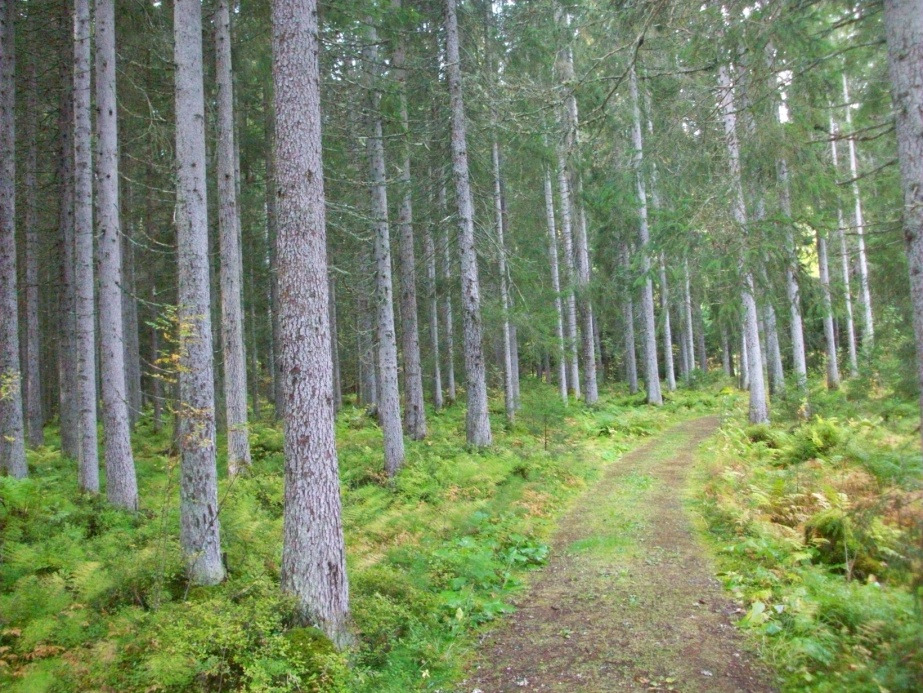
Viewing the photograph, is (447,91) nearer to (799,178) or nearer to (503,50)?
(503,50)

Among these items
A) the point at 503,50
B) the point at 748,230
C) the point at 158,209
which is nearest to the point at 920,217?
the point at 748,230

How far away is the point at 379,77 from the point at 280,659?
11268 mm

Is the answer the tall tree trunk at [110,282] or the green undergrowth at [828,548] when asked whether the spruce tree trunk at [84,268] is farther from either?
the green undergrowth at [828,548]

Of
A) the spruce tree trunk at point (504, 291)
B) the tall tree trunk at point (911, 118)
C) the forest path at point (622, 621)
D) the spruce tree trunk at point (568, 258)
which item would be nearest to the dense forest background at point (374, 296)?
the tall tree trunk at point (911, 118)

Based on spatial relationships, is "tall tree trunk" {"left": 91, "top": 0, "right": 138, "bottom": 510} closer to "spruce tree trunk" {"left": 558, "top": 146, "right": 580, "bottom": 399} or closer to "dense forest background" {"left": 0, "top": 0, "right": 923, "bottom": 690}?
"dense forest background" {"left": 0, "top": 0, "right": 923, "bottom": 690}

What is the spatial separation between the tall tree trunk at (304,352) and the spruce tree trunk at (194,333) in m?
1.55

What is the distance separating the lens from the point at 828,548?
257 inches

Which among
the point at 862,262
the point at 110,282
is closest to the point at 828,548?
the point at 110,282

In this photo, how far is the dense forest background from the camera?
5.43 meters

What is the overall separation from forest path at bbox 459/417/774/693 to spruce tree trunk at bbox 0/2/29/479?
1004 centimetres

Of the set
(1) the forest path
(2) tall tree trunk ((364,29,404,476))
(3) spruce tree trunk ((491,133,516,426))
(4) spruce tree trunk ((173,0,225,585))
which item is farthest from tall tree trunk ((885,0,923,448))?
(3) spruce tree trunk ((491,133,516,426))

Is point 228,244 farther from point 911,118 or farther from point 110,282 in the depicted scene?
point 911,118

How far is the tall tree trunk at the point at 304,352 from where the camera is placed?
17.8 feet

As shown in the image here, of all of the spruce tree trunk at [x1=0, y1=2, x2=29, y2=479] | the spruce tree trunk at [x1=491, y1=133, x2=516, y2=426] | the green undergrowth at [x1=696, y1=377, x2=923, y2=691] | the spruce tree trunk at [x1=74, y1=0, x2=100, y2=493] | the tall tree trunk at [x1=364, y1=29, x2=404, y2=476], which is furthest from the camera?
the spruce tree trunk at [x1=491, y1=133, x2=516, y2=426]
